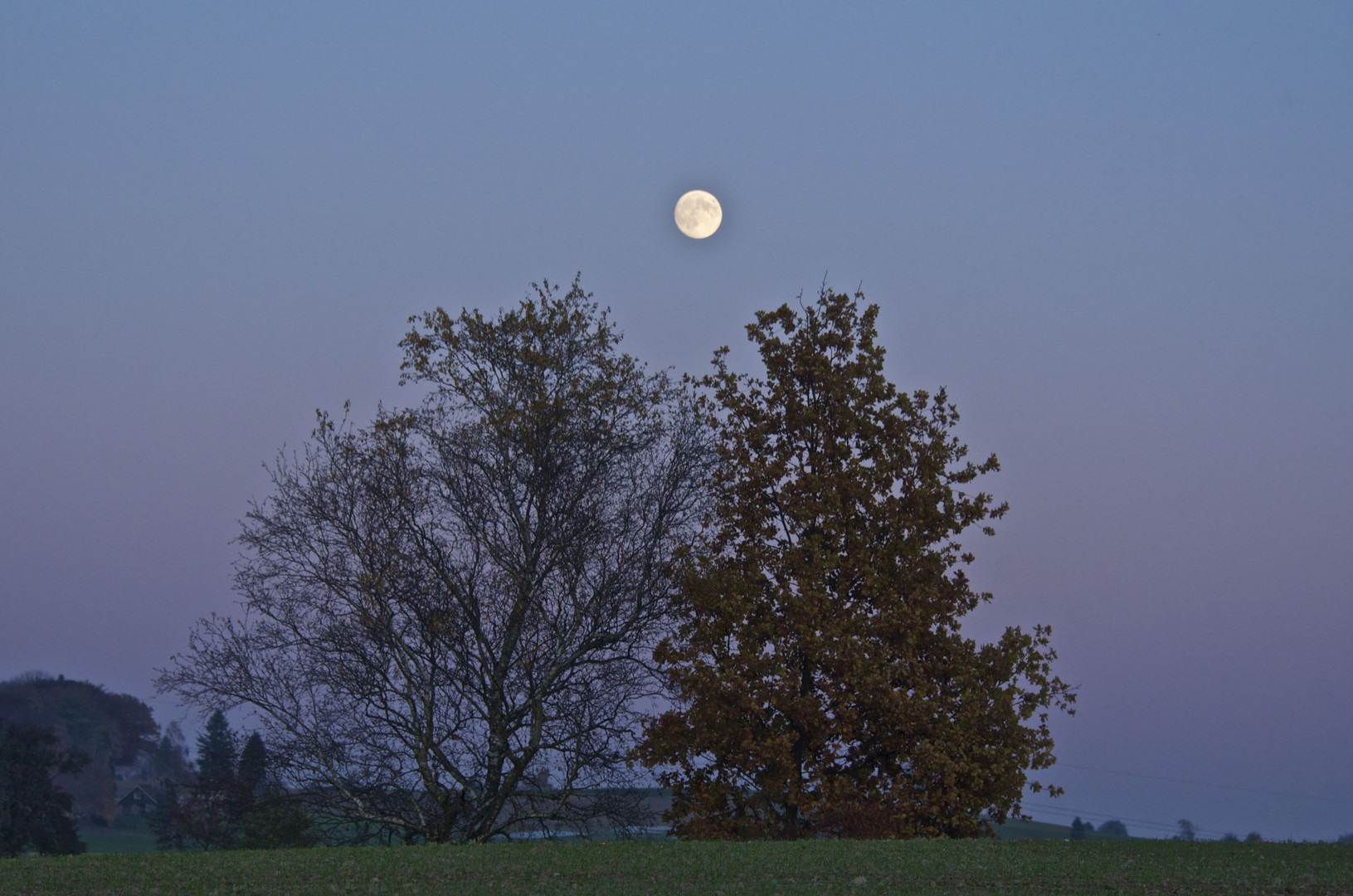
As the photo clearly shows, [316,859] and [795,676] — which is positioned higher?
[795,676]

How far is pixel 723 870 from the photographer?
15.7 meters

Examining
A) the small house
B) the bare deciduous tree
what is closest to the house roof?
the small house

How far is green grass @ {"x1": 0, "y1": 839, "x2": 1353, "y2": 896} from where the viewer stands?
14641 millimetres

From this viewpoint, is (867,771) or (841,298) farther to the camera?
(841,298)

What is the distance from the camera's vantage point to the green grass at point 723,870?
48.0 ft

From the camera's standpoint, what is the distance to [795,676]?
2369 cm

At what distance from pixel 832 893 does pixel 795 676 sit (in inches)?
383

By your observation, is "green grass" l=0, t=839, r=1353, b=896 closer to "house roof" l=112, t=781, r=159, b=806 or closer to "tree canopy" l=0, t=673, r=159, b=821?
"tree canopy" l=0, t=673, r=159, b=821

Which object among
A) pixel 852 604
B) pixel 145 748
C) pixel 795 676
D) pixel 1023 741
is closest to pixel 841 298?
pixel 852 604

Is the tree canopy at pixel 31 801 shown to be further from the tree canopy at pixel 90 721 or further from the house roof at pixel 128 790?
the house roof at pixel 128 790

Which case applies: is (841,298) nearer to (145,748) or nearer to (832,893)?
(832,893)

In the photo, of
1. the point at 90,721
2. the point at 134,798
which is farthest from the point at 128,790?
the point at 90,721

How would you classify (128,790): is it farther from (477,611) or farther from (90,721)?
(477,611)

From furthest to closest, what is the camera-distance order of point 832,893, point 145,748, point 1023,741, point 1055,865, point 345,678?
point 145,748
point 345,678
point 1023,741
point 1055,865
point 832,893
